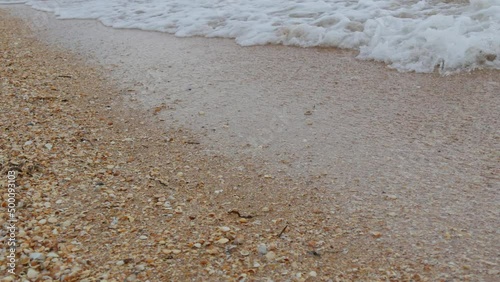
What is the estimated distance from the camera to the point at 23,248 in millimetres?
1883

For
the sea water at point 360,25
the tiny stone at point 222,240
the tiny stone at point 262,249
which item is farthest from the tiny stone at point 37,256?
the sea water at point 360,25

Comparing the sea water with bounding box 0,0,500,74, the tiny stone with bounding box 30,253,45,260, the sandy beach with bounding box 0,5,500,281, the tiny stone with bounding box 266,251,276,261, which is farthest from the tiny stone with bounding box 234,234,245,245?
the sea water with bounding box 0,0,500,74

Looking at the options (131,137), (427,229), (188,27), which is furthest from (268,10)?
(427,229)

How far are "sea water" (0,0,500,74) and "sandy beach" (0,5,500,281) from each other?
0.86 ft

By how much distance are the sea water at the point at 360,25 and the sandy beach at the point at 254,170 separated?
0.86 feet

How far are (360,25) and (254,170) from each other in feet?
9.31

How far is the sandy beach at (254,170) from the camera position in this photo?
187 centimetres

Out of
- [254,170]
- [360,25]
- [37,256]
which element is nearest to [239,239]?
[254,170]

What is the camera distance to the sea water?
386cm

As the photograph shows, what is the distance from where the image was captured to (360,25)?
4750 millimetres

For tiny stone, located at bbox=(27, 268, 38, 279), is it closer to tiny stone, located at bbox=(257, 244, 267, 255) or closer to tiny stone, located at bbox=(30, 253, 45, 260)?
tiny stone, located at bbox=(30, 253, 45, 260)

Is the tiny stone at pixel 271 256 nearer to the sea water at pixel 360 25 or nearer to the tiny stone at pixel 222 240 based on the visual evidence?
the tiny stone at pixel 222 240

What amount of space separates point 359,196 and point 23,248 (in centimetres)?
164

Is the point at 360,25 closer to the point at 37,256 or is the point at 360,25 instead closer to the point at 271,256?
the point at 271,256
